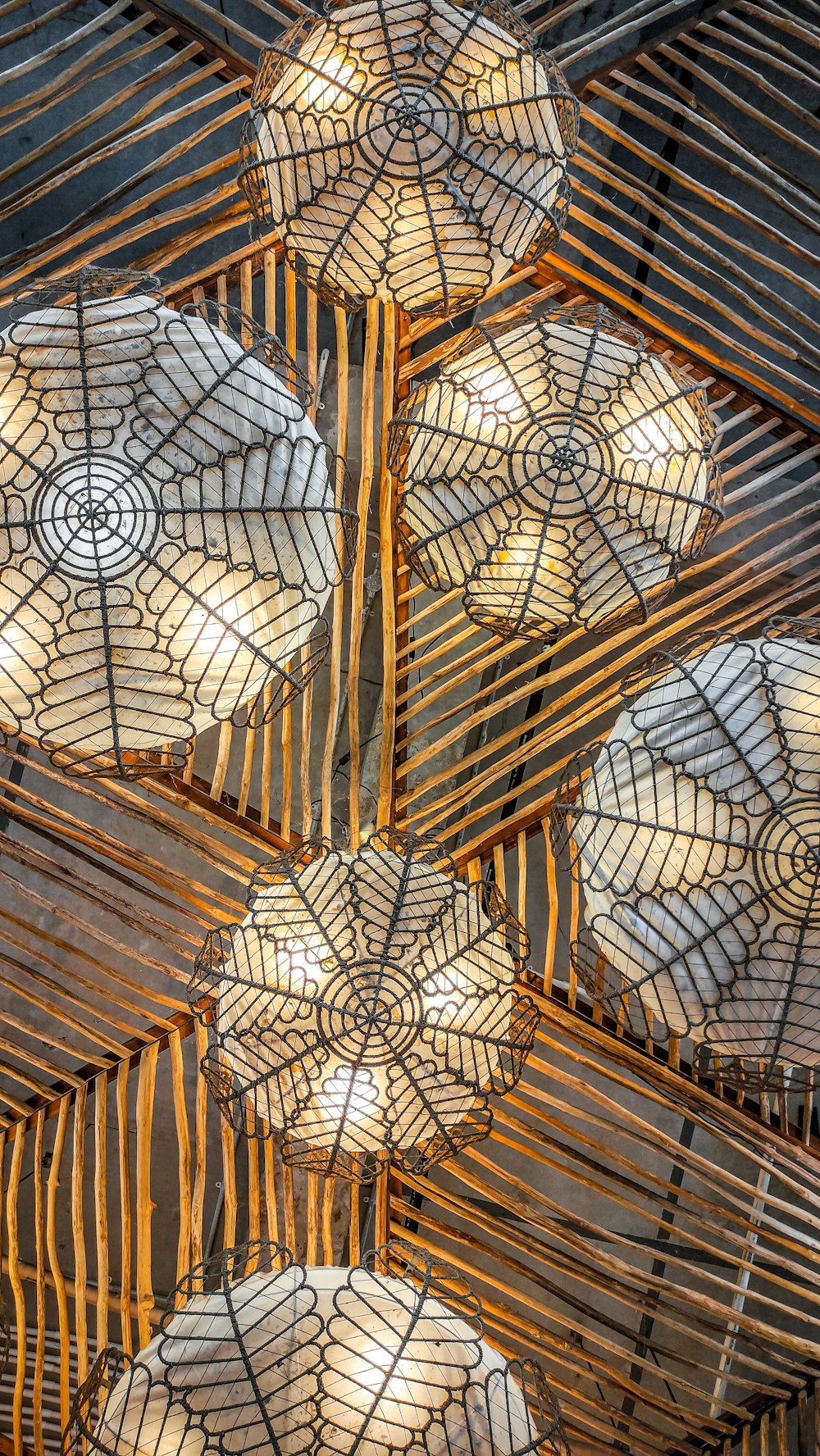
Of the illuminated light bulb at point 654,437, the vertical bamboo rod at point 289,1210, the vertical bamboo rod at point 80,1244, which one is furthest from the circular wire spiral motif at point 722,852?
the vertical bamboo rod at point 80,1244

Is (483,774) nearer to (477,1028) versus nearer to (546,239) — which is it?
(477,1028)

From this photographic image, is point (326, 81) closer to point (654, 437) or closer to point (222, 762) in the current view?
point (654, 437)

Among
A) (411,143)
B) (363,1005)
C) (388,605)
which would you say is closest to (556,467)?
(411,143)

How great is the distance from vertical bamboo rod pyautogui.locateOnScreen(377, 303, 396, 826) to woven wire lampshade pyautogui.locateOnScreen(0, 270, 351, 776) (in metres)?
1.00

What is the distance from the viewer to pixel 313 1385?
163 cm

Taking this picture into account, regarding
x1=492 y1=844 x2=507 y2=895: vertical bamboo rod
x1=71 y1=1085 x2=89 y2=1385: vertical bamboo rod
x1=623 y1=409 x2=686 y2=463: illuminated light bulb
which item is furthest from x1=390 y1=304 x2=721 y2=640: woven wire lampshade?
x1=71 y1=1085 x2=89 y2=1385: vertical bamboo rod

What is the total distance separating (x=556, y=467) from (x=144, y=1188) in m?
1.89

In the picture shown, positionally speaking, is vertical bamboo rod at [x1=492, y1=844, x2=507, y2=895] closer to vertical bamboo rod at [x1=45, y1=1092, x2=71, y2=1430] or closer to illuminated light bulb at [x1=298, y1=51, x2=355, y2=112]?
vertical bamboo rod at [x1=45, y1=1092, x2=71, y2=1430]

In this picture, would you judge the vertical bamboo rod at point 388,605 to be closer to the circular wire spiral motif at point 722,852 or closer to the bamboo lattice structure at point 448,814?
the bamboo lattice structure at point 448,814

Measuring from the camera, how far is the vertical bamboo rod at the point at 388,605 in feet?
9.35

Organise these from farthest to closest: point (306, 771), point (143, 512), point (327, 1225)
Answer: point (306, 771), point (327, 1225), point (143, 512)

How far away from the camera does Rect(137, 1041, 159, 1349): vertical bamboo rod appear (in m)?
2.71

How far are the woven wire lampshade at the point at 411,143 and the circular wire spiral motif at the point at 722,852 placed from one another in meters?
0.84

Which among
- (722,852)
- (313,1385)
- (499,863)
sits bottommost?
(313,1385)
